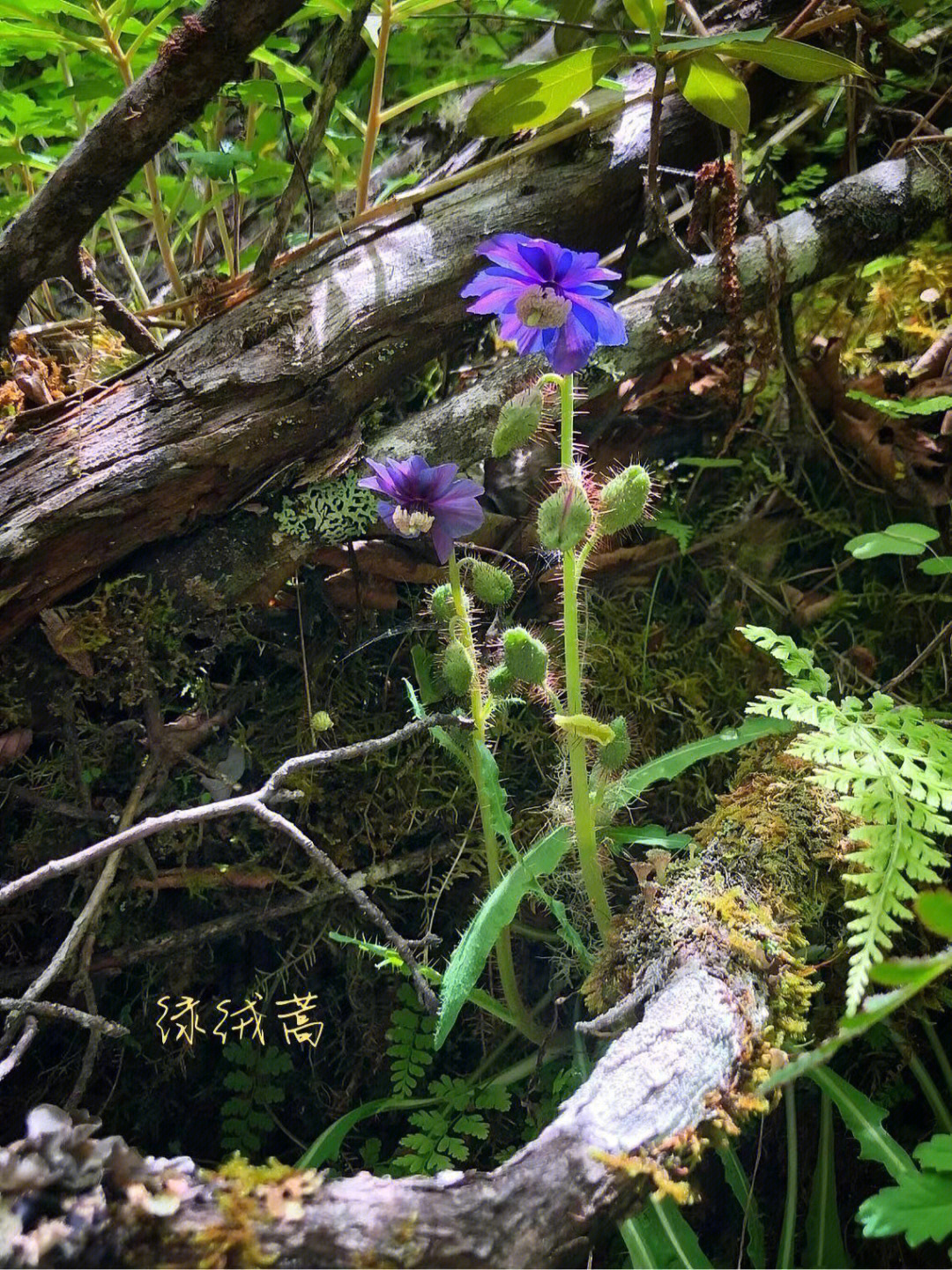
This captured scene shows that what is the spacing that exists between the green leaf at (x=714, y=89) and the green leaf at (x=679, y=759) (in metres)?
1.14

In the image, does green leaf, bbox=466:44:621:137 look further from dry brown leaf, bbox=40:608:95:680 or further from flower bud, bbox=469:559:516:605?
dry brown leaf, bbox=40:608:95:680

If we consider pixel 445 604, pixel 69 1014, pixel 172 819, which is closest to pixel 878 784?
pixel 445 604

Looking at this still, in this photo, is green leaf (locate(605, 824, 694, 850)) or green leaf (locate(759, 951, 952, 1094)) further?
green leaf (locate(605, 824, 694, 850))

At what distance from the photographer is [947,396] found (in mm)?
1677

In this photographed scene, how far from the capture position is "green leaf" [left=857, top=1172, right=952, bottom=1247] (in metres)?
0.94

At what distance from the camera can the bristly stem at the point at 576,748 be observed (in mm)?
1367

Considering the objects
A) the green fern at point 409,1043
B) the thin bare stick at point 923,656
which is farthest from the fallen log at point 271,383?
the thin bare stick at point 923,656

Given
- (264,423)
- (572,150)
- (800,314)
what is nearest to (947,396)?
(800,314)

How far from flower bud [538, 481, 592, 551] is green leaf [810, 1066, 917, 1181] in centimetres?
87

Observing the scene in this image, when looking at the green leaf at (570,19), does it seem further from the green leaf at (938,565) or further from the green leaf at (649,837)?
the green leaf at (649,837)

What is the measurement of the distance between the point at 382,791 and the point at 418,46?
209cm

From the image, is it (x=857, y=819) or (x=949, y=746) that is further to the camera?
(x=857, y=819)

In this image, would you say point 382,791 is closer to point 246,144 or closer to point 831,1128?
point 831,1128

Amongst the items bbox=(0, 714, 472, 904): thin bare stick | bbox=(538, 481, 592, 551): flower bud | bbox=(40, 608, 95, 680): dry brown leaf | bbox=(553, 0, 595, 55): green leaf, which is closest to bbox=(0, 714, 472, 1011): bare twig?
bbox=(0, 714, 472, 904): thin bare stick
